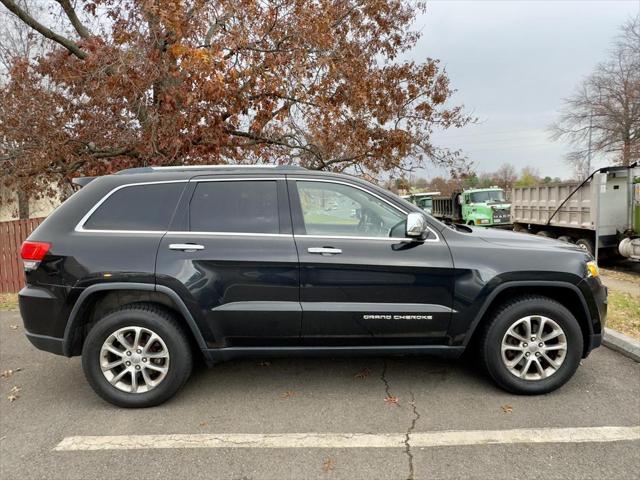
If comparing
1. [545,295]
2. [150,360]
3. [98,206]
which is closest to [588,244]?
[545,295]

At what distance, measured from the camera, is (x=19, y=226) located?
8.18 meters

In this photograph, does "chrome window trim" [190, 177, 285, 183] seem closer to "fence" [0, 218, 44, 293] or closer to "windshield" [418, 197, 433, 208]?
"fence" [0, 218, 44, 293]

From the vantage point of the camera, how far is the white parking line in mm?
2863

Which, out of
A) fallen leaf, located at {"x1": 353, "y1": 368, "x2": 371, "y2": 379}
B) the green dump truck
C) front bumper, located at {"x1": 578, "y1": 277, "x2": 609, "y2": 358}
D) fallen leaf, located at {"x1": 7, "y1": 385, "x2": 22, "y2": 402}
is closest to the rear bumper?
fallen leaf, located at {"x1": 7, "y1": 385, "x2": 22, "y2": 402}

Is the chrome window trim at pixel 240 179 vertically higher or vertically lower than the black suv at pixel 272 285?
higher

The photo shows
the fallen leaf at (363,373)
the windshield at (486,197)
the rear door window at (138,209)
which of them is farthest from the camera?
the windshield at (486,197)

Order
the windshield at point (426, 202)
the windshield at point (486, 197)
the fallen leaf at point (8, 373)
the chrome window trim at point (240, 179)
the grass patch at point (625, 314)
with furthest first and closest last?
the windshield at point (426, 202) < the windshield at point (486, 197) < the grass patch at point (625, 314) < the fallen leaf at point (8, 373) < the chrome window trim at point (240, 179)

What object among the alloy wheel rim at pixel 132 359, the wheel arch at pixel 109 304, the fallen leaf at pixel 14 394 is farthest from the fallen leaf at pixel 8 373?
the alloy wheel rim at pixel 132 359

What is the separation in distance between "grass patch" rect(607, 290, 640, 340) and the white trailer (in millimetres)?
3805

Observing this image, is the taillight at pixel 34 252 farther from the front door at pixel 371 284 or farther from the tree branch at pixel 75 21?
the tree branch at pixel 75 21

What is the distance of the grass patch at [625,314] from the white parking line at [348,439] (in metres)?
2.47

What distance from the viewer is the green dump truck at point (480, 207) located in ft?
64.8

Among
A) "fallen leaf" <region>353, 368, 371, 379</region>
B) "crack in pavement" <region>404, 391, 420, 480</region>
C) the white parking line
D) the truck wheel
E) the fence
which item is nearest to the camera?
"crack in pavement" <region>404, 391, 420, 480</region>

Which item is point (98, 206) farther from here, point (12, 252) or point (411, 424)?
point (12, 252)
